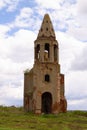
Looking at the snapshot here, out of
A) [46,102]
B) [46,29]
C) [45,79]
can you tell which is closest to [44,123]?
[45,79]

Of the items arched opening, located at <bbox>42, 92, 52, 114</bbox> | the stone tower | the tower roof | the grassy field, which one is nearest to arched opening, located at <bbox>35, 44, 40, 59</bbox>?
the stone tower

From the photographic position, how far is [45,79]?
46719mm

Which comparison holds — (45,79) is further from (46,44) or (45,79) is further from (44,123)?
(44,123)

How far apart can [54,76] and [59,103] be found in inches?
134

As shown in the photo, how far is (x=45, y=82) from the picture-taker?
46.2 metres

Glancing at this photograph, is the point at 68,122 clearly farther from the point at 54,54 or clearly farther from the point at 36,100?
the point at 54,54

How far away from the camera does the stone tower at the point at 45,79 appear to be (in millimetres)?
45781

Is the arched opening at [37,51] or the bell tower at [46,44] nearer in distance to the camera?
the bell tower at [46,44]

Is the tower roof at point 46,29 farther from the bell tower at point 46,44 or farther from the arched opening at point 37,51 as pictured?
the arched opening at point 37,51

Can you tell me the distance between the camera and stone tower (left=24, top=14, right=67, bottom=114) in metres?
45.8

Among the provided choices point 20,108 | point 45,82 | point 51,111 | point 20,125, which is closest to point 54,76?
point 45,82

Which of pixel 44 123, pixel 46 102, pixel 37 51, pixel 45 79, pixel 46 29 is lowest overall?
pixel 44 123

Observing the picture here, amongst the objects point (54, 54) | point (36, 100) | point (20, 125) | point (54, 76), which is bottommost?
point (20, 125)

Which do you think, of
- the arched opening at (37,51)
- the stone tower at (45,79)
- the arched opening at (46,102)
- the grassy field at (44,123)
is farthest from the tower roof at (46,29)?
the grassy field at (44,123)
